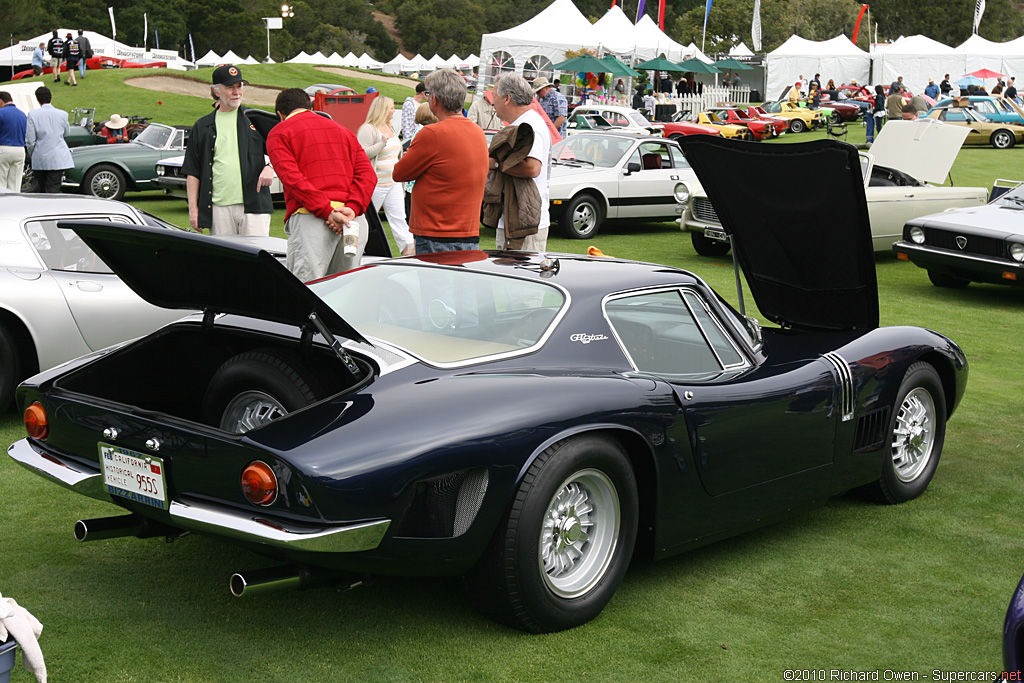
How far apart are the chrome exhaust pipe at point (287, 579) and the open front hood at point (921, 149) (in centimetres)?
→ 1189

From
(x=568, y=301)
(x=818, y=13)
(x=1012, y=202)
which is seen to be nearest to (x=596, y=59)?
(x=1012, y=202)

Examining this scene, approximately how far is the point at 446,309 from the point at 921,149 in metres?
11.2

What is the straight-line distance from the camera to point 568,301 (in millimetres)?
4090

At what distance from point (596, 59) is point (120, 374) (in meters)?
29.9

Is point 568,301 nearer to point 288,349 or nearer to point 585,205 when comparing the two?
point 288,349

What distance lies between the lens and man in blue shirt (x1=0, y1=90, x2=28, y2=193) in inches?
538

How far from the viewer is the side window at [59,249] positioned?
6.21 metres

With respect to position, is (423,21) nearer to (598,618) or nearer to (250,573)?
(598,618)

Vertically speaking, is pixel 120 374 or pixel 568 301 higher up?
pixel 568 301

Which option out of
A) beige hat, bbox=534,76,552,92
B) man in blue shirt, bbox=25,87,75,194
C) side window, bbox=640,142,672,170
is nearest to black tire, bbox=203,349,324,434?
beige hat, bbox=534,76,552,92

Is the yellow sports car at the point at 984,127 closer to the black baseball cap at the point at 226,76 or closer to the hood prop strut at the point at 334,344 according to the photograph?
the black baseball cap at the point at 226,76

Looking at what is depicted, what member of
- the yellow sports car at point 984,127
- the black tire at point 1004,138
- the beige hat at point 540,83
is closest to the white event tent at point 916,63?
the yellow sports car at point 984,127

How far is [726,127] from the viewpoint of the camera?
3288cm
